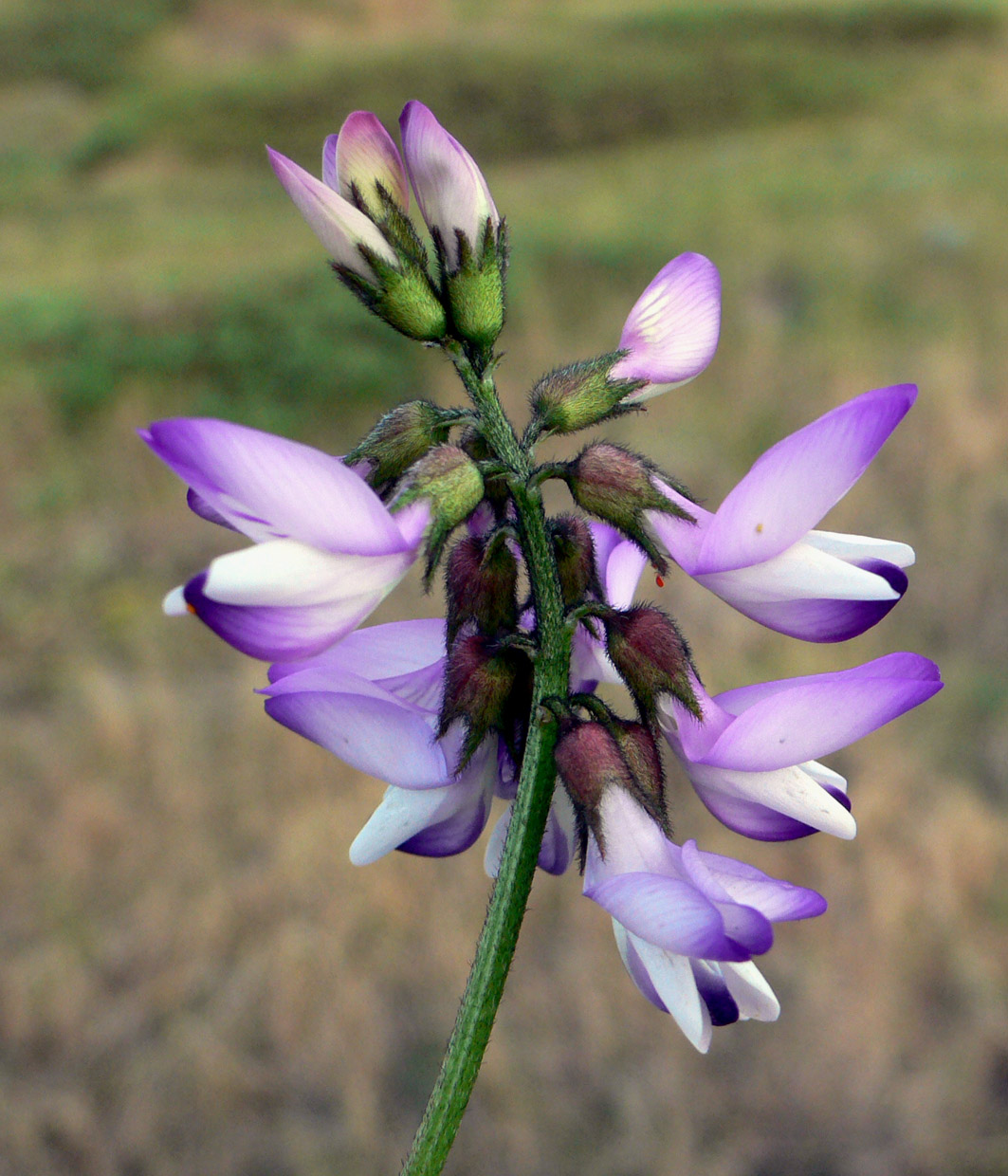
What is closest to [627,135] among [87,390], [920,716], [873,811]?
[87,390]

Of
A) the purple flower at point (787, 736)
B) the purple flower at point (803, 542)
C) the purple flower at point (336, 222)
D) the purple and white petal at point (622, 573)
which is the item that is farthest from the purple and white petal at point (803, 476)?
the purple flower at point (336, 222)

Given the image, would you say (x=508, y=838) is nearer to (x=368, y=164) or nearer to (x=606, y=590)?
(x=606, y=590)

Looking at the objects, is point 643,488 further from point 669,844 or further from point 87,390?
point 87,390

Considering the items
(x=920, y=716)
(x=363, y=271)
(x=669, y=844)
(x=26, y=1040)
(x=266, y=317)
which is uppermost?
(x=266, y=317)

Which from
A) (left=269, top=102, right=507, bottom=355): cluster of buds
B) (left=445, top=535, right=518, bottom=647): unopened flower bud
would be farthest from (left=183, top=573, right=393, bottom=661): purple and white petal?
(left=269, top=102, right=507, bottom=355): cluster of buds

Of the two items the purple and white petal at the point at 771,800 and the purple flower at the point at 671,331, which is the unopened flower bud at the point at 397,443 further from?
the purple and white petal at the point at 771,800

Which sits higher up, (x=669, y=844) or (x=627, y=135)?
(x=627, y=135)

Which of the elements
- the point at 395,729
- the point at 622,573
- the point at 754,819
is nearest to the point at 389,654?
the point at 395,729

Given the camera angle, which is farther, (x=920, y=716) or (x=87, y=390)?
(x=87, y=390)
